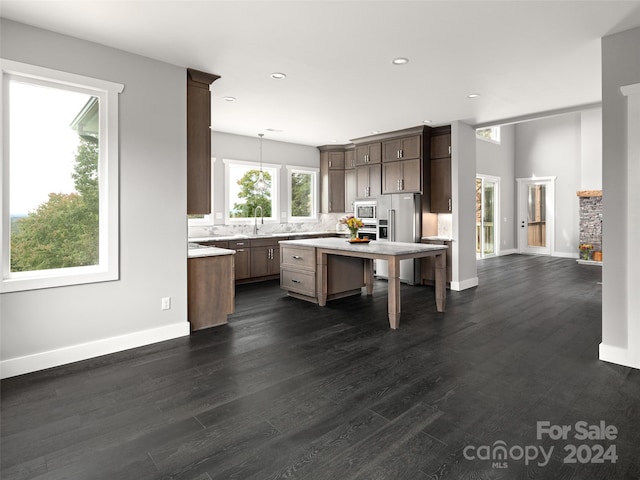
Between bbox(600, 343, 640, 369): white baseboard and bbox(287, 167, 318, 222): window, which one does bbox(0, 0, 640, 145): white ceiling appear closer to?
bbox(600, 343, 640, 369): white baseboard

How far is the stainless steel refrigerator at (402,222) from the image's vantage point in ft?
21.0

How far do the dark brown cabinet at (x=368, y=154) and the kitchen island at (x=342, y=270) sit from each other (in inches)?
89.7

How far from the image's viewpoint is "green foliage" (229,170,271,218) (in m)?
7.12

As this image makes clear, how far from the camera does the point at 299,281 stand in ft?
17.5

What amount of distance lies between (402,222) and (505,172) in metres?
6.00

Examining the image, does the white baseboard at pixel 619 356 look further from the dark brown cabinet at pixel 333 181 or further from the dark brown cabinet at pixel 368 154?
the dark brown cabinet at pixel 333 181

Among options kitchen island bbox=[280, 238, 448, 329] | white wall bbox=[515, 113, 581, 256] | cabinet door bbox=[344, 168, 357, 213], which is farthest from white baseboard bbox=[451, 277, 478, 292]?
white wall bbox=[515, 113, 581, 256]

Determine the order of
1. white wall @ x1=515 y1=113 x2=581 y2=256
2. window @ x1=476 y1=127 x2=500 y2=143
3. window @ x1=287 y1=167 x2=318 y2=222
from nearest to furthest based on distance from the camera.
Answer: window @ x1=287 y1=167 x2=318 y2=222 → white wall @ x1=515 y1=113 x2=581 y2=256 → window @ x1=476 y1=127 x2=500 y2=143

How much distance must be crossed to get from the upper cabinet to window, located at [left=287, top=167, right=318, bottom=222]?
3765 millimetres

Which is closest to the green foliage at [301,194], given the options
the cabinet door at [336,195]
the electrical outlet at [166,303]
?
the cabinet door at [336,195]

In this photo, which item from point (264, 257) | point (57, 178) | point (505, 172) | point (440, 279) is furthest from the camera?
point (505, 172)

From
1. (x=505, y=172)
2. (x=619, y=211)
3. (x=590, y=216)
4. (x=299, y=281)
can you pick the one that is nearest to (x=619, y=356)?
(x=619, y=211)

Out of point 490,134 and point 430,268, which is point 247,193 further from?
point 490,134

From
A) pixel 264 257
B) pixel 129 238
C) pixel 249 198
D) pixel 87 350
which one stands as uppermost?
pixel 249 198
